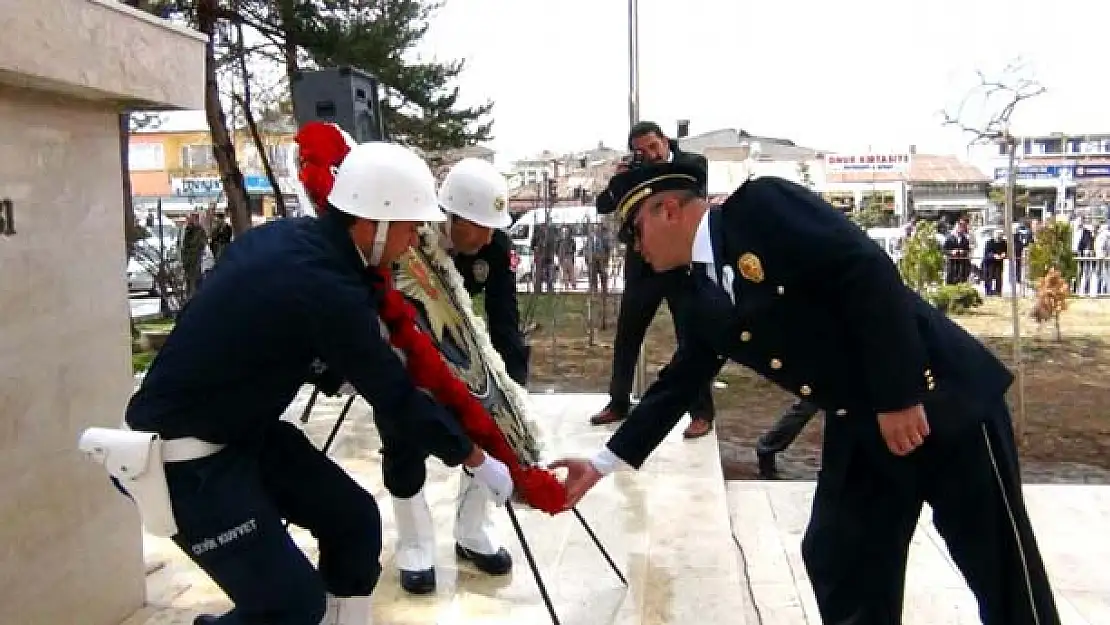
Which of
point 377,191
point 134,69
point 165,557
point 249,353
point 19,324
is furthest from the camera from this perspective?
point 165,557

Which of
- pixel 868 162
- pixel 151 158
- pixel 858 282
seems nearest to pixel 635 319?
pixel 858 282

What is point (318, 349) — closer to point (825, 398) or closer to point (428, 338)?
point (428, 338)

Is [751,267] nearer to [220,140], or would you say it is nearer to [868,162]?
[220,140]

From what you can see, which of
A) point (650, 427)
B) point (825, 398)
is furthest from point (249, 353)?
point (825, 398)

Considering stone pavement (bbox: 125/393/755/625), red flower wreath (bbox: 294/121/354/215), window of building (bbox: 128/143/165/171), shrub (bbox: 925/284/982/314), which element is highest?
window of building (bbox: 128/143/165/171)

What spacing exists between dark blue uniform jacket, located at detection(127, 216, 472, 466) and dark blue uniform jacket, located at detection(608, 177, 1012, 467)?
86 centimetres

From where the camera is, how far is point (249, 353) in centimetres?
230

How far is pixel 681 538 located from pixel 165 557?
2.19m

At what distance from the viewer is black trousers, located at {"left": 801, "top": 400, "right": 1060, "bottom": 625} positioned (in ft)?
8.02

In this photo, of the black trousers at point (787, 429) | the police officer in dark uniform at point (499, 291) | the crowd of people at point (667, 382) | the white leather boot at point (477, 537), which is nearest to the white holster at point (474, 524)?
the white leather boot at point (477, 537)

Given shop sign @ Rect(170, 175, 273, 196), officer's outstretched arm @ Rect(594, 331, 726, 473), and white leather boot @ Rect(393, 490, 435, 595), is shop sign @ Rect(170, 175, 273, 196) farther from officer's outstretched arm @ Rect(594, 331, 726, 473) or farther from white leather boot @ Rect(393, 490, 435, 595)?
officer's outstretched arm @ Rect(594, 331, 726, 473)

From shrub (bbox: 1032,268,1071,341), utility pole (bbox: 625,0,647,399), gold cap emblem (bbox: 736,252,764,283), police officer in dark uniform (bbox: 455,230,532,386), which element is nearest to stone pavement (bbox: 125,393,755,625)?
police officer in dark uniform (bbox: 455,230,532,386)

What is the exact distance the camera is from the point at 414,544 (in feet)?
12.7

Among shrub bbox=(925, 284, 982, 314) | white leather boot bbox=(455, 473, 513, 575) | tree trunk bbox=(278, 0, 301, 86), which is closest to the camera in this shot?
white leather boot bbox=(455, 473, 513, 575)
